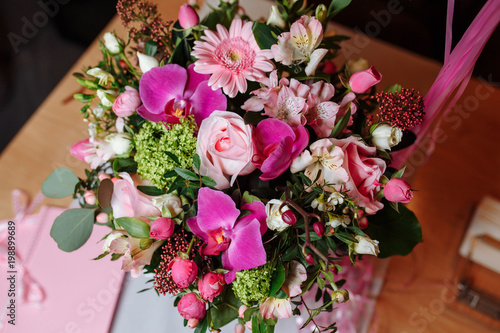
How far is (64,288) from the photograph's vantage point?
0.71 meters

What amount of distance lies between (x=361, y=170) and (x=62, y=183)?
463 millimetres

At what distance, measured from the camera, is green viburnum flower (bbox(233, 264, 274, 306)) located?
443 millimetres

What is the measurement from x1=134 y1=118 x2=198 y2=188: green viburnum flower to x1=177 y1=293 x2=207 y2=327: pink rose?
0.47 ft

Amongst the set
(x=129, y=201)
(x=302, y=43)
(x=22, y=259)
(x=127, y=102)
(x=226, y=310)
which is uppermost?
(x=302, y=43)

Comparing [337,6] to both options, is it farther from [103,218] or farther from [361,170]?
[103,218]

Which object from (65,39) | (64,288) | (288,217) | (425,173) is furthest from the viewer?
(65,39)

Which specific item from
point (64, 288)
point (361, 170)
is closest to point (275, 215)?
point (361, 170)

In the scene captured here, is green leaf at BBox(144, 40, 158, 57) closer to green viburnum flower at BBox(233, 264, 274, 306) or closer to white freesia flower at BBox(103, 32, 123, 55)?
white freesia flower at BBox(103, 32, 123, 55)

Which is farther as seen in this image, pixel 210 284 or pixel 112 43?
pixel 112 43

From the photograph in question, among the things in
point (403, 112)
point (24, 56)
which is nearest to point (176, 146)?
point (403, 112)

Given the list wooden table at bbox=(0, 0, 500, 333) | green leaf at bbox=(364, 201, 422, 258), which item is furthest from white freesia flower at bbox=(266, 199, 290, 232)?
wooden table at bbox=(0, 0, 500, 333)

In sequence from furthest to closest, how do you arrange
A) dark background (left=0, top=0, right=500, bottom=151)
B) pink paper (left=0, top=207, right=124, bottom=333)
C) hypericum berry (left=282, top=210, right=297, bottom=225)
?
dark background (left=0, top=0, right=500, bottom=151) < pink paper (left=0, top=207, right=124, bottom=333) < hypericum berry (left=282, top=210, right=297, bottom=225)

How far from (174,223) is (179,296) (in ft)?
0.37

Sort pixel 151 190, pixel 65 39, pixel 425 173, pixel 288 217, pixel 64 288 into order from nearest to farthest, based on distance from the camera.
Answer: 1. pixel 288 217
2. pixel 151 190
3. pixel 64 288
4. pixel 425 173
5. pixel 65 39
